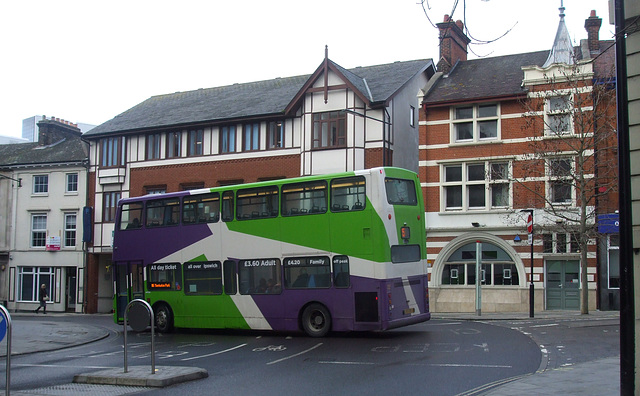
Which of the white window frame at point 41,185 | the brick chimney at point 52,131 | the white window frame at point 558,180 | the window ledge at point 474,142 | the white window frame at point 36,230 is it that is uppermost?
the brick chimney at point 52,131

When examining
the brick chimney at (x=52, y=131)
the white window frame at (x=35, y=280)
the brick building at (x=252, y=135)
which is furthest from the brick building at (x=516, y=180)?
the brick chimney at (x=52, y=131)

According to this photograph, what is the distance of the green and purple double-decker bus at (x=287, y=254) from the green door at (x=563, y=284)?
12.6 metres

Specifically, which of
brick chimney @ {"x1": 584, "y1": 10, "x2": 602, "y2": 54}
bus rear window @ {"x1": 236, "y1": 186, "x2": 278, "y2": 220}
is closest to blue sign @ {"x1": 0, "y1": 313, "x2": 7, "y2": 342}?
bus rear window @ {"x1": 236, "y1": 186, "x2": 278, "y2": 220}

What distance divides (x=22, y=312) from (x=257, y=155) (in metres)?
18.6

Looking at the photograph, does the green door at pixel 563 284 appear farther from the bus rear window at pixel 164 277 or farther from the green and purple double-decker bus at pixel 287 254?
the bus rear window at pixel 164 277

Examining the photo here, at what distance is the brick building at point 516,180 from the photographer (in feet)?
92.3

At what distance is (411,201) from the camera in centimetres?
1855

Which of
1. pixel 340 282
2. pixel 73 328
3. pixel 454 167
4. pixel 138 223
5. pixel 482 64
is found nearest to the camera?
pixel 340 282

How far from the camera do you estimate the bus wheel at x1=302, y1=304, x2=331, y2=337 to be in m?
18.4

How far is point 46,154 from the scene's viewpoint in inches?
1708

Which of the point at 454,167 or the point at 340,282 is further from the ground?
the point at 454,167

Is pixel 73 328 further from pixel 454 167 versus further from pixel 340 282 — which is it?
pixel 454 167

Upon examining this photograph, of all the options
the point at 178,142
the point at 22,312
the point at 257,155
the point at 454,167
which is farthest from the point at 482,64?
the point at 22,312

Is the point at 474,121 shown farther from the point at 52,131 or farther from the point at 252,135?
the point at 52,131
